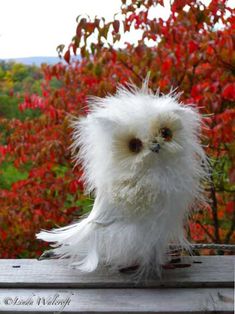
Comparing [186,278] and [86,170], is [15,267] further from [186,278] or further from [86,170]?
[186,278]

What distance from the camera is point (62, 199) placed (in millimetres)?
2293

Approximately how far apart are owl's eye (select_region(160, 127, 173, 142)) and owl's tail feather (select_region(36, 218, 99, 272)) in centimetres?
26

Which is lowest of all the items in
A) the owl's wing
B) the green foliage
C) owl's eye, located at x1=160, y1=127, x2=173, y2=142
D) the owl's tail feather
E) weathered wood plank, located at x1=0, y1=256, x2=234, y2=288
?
the green foliage

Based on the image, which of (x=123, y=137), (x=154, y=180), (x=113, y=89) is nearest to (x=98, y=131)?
(x=123, y=137)

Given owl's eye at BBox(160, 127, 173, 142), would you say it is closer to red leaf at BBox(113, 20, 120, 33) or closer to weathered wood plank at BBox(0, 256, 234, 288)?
weathered wood plank at BBox(0, 256, 234, 288)

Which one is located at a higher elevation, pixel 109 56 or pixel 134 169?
pixel 109 56

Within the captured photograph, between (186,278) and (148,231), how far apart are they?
139 mm

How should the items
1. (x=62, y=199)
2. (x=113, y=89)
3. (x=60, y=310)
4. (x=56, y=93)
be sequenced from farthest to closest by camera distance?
(x=56, y=93), (x=62, y=199), (x=113, y=89), (x=60, y=310)

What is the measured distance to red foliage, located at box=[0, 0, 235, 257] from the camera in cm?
188

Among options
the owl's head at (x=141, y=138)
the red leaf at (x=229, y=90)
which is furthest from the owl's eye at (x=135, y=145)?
the red leaf at (x=229, y=90)

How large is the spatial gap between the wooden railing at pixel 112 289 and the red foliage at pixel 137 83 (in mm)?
472

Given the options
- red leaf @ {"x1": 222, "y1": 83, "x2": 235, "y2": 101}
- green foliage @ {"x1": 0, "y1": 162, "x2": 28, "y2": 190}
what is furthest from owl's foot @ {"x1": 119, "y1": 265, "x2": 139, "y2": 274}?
green foliage @ {"x1": 0, "y1": 162, "x2": 28, "y2": 190}

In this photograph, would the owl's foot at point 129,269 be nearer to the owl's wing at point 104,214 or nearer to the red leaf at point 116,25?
the owl's wing at point 104,214

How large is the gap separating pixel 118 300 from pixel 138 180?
0.26 meters
